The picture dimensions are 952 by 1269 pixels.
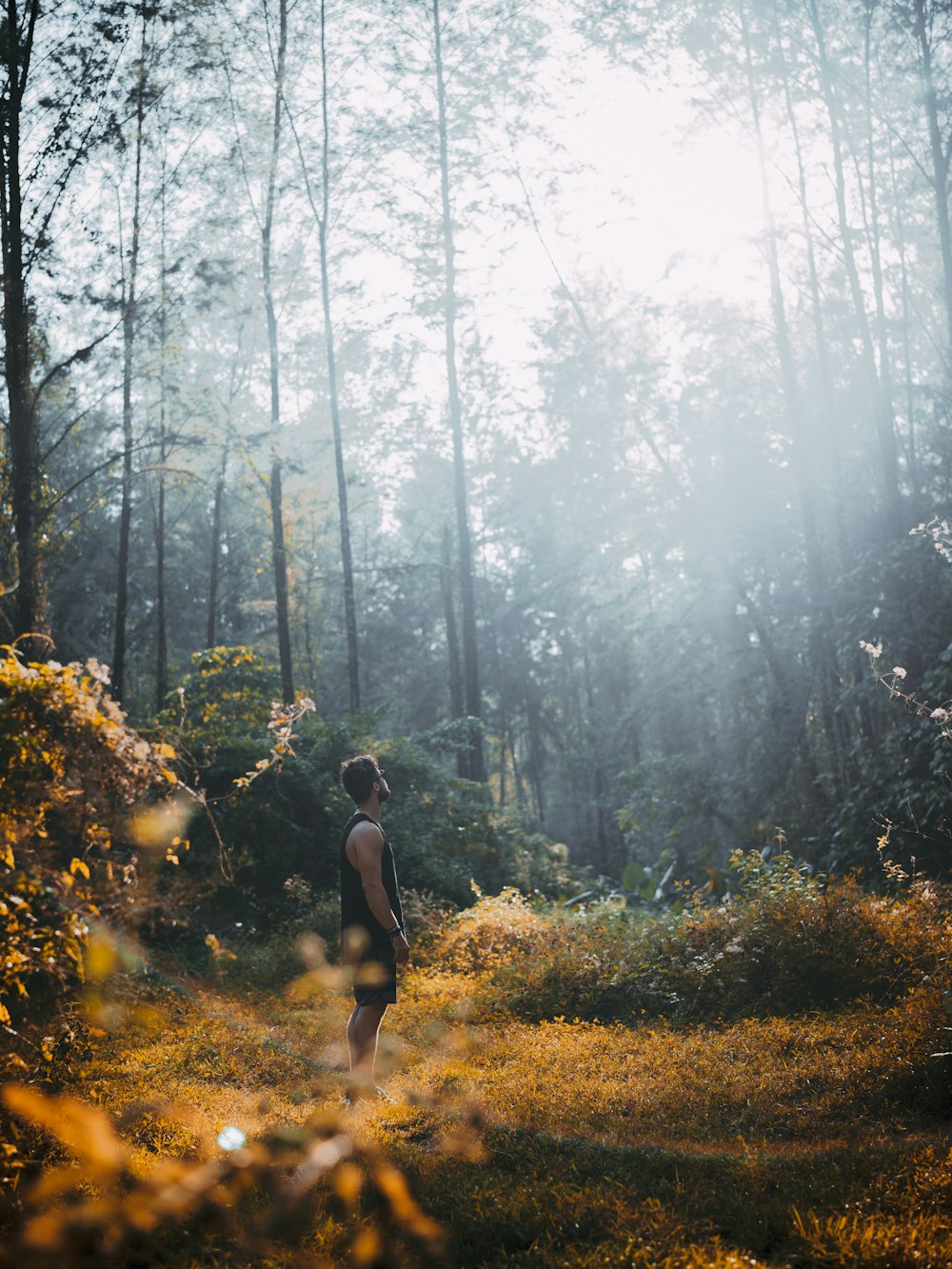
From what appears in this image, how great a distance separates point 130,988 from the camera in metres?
7.68

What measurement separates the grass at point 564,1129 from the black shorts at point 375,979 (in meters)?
0.56

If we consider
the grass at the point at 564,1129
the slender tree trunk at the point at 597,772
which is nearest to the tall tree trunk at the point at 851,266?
the grass at the point at 564,1129

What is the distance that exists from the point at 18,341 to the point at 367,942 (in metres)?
6.85

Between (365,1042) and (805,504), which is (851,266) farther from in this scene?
(365,1042)

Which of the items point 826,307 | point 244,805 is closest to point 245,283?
point 244,805

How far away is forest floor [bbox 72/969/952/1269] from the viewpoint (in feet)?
11.6

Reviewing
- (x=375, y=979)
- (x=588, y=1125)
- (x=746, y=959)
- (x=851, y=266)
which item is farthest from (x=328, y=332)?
(x=588, y=1125)

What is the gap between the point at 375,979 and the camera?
5.43 m

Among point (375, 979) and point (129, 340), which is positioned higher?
point (129, 340)

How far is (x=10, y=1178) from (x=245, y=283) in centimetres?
1818

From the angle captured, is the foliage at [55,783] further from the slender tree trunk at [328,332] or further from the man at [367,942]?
the slender tree trunk at [328,332]

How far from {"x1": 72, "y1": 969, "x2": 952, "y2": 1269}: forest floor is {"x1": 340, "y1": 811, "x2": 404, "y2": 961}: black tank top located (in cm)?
82

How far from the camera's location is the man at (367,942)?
17.9 ft

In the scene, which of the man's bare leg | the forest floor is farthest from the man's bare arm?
the forest floor
